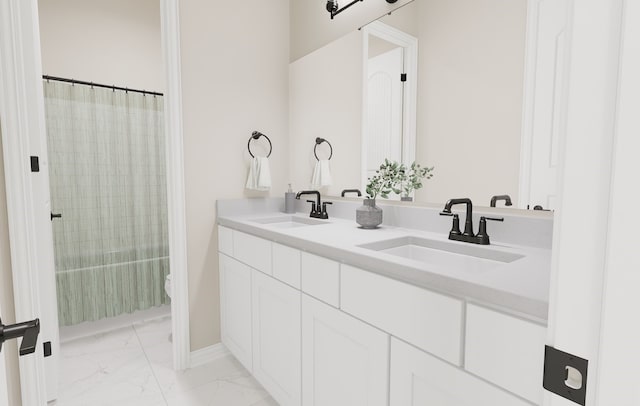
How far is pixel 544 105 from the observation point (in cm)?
115

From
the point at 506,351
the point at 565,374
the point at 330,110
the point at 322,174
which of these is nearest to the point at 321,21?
the point at 330,110

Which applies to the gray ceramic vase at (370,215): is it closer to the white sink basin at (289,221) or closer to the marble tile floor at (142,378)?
the white sink basin at (289,221)

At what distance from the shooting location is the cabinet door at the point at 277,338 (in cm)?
143

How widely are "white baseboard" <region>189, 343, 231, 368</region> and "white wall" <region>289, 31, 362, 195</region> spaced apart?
3.80 ft

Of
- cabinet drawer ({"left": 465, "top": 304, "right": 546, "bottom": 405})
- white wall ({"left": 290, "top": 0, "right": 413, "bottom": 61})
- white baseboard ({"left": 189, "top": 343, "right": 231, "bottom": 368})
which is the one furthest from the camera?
white baseboard ({"left": 189, "top": 343, "right": 231, "bottom": 368})

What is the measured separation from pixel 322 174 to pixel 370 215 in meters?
0.63

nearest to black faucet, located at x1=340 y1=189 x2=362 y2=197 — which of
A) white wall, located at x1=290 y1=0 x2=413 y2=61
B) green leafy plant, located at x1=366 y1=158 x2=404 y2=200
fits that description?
green leafy plant, located at x1=366 y1=158 x2=404 y2=200

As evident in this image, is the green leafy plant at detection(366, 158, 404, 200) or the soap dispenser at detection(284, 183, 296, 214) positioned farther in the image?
the soap dispenser at detection(284, 183, 296, 214)

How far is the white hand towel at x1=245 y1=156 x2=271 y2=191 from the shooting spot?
84.4 inches

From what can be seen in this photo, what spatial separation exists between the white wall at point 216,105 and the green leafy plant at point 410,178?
1014mm

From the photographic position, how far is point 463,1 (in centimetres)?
138

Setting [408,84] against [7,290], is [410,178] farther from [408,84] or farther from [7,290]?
[7,290]

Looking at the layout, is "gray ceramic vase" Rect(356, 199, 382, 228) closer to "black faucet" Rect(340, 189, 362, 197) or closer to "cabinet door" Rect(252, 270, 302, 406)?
"black faucet" Rect(340, 189, 362, 197)

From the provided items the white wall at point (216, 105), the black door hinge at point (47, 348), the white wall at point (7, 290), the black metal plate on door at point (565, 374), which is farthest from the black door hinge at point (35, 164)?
the black metal plate on door at point (565, 374)
